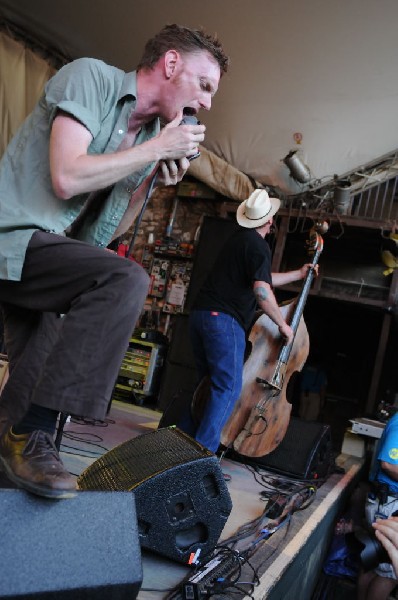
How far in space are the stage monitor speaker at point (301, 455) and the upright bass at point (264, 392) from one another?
0.54 feet

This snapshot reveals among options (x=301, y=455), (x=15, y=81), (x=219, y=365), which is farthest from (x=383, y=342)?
(x=15, y=81)

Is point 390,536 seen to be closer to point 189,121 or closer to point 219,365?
point 219,365

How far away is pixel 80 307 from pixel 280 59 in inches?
162

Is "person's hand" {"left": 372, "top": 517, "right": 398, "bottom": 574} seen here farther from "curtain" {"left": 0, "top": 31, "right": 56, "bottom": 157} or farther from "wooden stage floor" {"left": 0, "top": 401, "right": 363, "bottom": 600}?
"curtain" {"left": 0, "top": 31, "right": 56, "bottom": 157}

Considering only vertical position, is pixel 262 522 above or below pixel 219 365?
below

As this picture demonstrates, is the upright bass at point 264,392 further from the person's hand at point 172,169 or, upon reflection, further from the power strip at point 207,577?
the person's hand at point 172,169

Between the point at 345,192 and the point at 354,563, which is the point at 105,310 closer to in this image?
the point at 354,563

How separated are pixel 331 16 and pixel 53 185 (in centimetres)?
356

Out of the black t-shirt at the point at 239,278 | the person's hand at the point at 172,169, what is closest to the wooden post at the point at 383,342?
the black t-shirt at the point at 239,278

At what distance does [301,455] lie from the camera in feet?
11.4

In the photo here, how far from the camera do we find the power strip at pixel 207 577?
129 cm

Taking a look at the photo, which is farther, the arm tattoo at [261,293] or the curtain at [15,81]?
the curtain at [15,81]

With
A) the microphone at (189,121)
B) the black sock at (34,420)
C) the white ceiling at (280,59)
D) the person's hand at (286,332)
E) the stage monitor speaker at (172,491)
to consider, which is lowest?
the stage monitor speaker at (172,491)

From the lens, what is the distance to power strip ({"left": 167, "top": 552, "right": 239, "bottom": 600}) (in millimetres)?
1294
